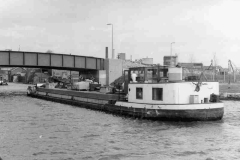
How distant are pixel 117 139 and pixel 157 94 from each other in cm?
757

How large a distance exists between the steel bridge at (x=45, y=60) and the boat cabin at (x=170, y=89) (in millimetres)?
31704

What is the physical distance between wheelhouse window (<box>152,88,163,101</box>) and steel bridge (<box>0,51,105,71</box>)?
34.3 metres

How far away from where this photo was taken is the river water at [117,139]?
49.7 feet

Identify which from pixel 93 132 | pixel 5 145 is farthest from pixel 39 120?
pixel 5 145

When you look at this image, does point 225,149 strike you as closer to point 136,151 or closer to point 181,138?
point 181,138

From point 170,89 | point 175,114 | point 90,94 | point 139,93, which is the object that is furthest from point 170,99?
point 90,94

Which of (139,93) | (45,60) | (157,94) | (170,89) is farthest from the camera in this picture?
(45,60)

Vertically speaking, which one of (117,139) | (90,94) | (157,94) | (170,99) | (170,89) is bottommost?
(117,139)

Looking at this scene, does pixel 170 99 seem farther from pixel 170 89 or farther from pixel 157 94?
pixel 157 94

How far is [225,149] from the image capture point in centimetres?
1619

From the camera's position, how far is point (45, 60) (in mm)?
55344

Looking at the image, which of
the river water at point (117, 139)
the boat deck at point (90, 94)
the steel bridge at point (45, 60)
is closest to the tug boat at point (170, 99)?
the river water at point (117, 139)

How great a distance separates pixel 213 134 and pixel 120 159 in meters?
7.89

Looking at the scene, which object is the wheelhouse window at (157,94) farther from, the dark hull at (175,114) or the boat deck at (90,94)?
the boat deck at (90,94)
